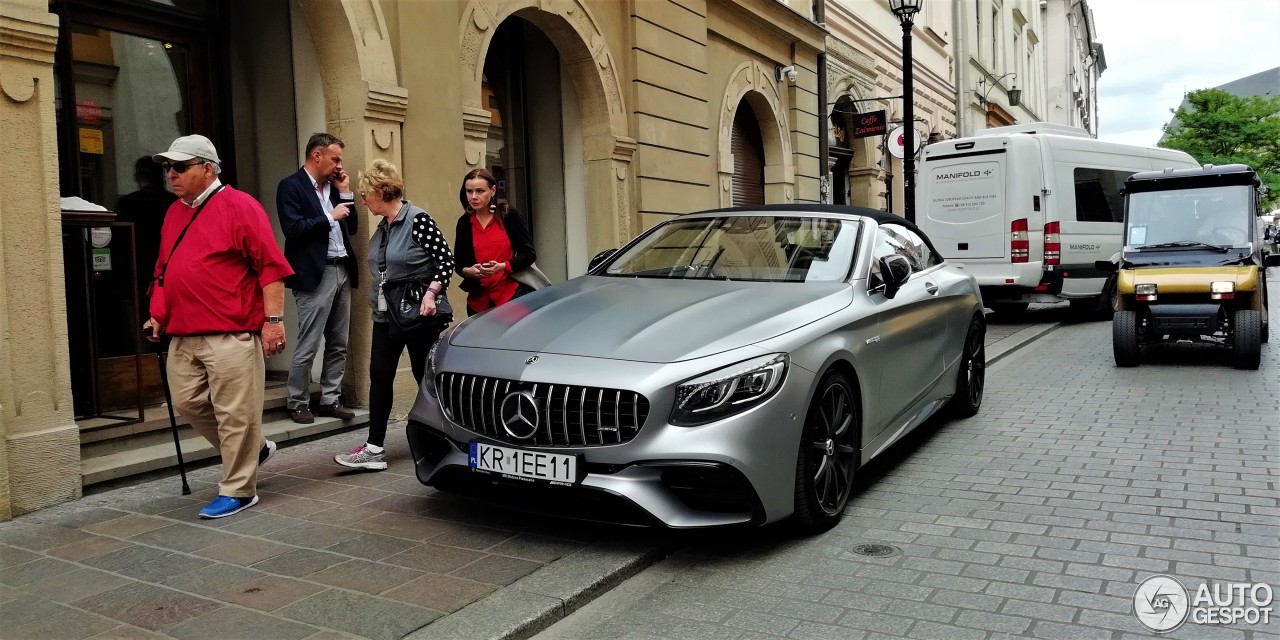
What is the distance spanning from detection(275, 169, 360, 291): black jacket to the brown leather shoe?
0.81 m

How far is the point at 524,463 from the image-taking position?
412 cm

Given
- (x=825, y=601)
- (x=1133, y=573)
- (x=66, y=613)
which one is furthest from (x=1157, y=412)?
(x=66, y=613)

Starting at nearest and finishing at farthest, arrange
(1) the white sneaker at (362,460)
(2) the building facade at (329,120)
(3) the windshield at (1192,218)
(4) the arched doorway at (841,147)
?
(2) the building facade at (329,120) → (1) the white sneaker at (362,460) → (3) the windshield at (1192,218) → (4) the arched doorway at (841,147)

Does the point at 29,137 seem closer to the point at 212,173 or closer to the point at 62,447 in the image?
the point at 212,173

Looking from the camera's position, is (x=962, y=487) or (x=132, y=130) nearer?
(x=962, y=487)

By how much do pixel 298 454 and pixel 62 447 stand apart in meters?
1.40

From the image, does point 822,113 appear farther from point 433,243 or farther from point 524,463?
point 524,463

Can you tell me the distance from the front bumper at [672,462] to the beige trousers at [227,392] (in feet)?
4.30

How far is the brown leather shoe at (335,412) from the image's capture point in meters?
6.89

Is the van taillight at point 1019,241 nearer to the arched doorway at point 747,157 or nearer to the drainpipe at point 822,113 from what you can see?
the arched doorway at point 747,157

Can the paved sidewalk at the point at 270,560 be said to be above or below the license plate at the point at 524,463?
below

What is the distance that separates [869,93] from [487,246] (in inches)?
597

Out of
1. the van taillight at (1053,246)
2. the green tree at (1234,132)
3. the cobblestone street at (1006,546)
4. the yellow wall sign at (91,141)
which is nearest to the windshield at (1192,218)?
the cobblestone street at (1006,546)

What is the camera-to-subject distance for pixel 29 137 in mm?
5047
